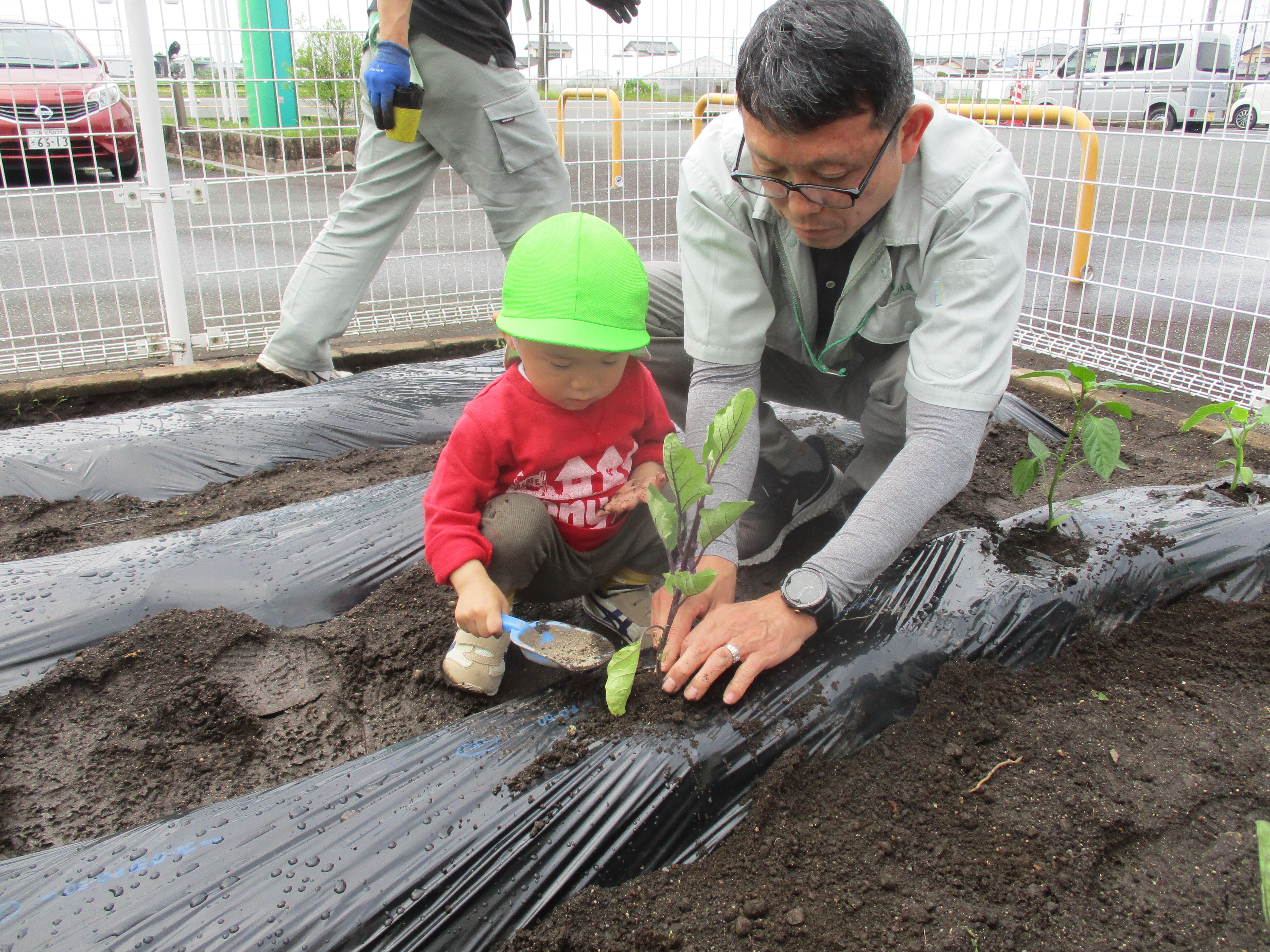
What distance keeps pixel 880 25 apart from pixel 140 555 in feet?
5.30

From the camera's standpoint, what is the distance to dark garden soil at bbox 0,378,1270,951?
1068mm

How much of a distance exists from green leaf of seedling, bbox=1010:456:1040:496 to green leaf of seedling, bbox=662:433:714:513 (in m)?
0.77

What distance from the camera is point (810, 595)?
133 cm

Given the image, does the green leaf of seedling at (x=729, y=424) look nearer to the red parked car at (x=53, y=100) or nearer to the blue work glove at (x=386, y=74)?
the blue work glove at (x=386, y=74)

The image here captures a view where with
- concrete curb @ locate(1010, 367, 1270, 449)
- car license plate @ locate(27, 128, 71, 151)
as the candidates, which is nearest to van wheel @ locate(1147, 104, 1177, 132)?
concrete curb @ locate(1010, 367, 1270, 449)

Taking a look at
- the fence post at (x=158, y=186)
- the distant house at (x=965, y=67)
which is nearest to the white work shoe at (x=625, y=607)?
the fence post at (x=158, y=186)

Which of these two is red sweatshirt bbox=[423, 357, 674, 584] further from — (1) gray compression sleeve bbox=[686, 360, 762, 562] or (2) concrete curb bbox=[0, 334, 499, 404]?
(2) concrete curb bbox=[0, 334, 499, 404]

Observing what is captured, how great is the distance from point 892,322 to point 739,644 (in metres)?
0.77

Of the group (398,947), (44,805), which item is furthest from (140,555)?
(398,947)

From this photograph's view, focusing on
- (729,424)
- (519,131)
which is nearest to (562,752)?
(729,424)

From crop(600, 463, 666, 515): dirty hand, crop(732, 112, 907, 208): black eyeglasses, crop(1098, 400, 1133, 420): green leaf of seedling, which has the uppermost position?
crop(732, 112, 907, 208): black eyeglasses

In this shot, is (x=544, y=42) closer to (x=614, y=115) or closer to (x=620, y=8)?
(x=614, y=115)

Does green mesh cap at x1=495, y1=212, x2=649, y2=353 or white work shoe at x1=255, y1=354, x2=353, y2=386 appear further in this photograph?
white work shoe at x1=255, y1=354, x2=353, y2=386

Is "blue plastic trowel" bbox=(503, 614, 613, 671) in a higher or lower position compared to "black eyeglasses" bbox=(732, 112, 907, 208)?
lower
